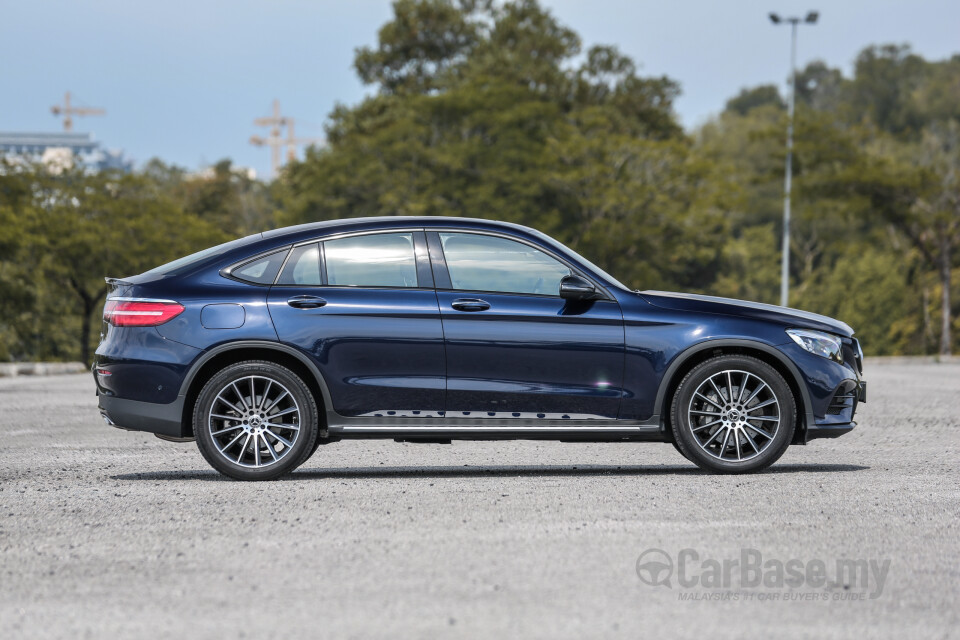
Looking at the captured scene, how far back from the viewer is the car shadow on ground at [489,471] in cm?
830

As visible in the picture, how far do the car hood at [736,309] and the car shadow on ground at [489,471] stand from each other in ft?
3.33

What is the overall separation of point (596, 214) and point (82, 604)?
1676 inches

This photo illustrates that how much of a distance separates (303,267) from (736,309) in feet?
9.20

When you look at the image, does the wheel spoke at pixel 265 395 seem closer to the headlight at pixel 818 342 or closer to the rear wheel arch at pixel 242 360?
the rear wheel arch at pixel 242 360

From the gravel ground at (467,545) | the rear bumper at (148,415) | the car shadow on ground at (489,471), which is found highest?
the rear bumper at (148,415)

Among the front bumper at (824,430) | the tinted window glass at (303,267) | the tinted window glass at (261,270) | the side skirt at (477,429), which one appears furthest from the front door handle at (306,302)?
the front bumper at (824,430)

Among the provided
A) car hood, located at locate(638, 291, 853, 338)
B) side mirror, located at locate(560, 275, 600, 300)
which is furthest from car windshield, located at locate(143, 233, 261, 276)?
car hood, located at locate(638, 291, 853, 338)

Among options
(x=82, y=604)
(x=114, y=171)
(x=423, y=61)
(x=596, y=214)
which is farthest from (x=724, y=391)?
(x=423, y=61)

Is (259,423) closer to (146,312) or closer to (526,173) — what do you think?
(146,312)

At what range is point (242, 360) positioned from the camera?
7.93m

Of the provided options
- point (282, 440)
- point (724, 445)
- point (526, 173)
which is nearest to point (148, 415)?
point (282, 440)

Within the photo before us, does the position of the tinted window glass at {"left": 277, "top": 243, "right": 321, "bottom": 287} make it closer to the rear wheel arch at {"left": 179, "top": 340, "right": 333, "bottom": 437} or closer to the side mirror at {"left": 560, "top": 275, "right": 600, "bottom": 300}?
the rear wheel arch at {"left": 179, "top": 340, "right": 333, "bottom": 437}

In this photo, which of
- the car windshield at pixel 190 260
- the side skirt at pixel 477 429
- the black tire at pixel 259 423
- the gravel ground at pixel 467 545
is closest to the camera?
the gravel ground at pixel 467 545
